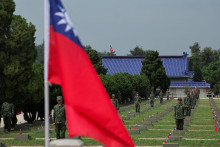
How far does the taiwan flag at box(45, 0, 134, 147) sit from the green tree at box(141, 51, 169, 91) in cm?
7847

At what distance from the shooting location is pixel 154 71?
3425 inches

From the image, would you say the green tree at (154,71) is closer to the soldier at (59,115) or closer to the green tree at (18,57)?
the green tree at (18,57)

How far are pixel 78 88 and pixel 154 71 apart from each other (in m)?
80.1

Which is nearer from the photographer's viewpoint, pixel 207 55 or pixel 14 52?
pixel 14 52

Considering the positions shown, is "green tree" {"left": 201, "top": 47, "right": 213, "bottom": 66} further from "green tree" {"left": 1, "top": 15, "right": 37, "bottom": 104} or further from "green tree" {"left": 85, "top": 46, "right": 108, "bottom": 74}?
"green tree" {"left": 1, "top": 15, "right": 37, "bottom": 104}

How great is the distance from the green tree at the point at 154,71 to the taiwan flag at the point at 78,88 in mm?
78471

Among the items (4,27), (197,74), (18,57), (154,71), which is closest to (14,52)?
(18,57)

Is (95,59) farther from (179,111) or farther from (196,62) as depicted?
(179,111)

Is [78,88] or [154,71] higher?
[154,71]

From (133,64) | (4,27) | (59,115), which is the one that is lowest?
(59,115)

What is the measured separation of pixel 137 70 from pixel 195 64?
55.5 feet

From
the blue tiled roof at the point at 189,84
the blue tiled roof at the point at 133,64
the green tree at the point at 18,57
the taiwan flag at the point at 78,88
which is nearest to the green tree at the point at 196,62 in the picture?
the blue tiled roof at the point at 133,64

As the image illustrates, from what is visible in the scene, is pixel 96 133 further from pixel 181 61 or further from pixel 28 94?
pixel 181 61

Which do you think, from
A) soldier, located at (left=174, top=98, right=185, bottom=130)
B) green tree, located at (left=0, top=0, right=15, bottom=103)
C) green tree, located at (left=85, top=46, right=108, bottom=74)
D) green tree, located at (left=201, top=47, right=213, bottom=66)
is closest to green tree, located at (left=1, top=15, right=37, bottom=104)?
green tree, located at (left=0, top=0, right=15, bottom=103)
